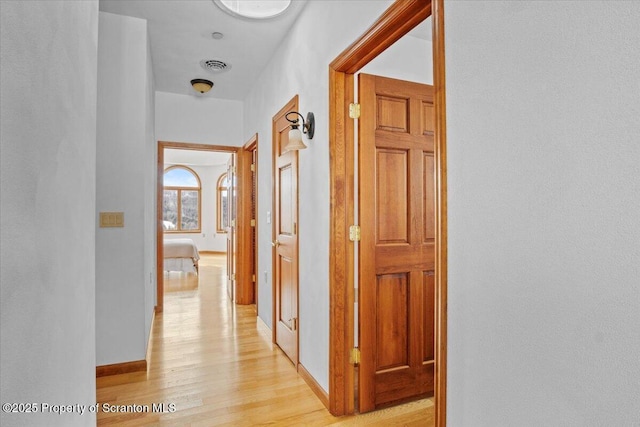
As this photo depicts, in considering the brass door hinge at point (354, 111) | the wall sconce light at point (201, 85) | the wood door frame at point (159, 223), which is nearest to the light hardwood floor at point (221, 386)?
the wood door frame at point (159, 223)

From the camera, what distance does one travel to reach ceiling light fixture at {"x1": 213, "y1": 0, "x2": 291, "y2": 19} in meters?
2.61

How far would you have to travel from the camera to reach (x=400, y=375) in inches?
87.6

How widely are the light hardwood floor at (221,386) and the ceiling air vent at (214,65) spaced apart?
286 cm

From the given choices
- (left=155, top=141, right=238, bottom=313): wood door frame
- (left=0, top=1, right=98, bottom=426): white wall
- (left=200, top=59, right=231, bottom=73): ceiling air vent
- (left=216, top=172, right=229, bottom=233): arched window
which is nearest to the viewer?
(left=0, top=1, right=98, bottom=426): white wall

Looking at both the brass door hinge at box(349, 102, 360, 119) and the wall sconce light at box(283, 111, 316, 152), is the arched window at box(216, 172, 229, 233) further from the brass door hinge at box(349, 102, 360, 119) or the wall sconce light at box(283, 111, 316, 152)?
the brass door hinge at box(349, 102, 360, 119)

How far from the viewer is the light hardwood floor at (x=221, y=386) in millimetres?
2047

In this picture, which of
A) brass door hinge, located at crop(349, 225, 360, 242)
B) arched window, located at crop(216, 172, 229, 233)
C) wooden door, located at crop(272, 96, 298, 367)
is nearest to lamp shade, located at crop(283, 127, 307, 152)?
wooden door, located at crop(272, 96, 298, 367)

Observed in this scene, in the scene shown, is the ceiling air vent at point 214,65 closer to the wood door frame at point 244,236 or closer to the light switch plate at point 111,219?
the wood door frame at point 244,236

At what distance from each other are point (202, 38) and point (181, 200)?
8105mm

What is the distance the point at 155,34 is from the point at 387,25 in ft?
8.12

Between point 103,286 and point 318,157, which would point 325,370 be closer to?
point 318,157

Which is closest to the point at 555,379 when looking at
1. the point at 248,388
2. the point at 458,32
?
the point at 458,32

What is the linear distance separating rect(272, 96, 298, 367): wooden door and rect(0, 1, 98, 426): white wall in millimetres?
1713

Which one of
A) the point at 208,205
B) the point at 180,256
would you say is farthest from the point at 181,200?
the point at 180,256
